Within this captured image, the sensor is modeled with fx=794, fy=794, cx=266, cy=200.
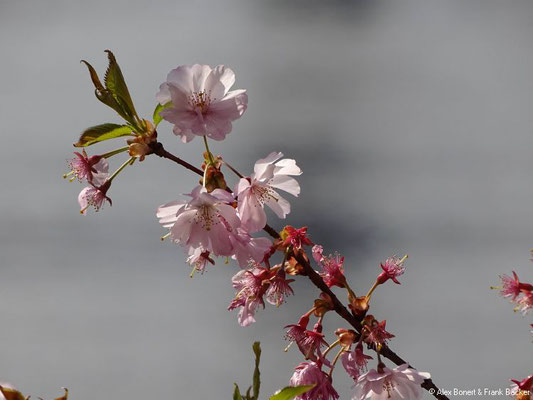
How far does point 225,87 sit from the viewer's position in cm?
96

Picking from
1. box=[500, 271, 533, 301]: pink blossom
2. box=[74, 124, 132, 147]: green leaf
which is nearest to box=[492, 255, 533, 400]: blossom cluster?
box=[500, 271, 533, 301]: pink blossom

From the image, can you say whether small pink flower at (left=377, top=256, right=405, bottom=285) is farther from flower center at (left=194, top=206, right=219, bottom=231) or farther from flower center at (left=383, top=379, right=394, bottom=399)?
flower center at (left=194, top=206, right=219, bottom=231)

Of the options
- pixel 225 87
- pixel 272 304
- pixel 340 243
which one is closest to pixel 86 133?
pixel 225 87

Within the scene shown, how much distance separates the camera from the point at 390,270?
1.05m

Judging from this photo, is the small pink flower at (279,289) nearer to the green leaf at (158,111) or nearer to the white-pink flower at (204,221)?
the white-pink flower at (204,221)

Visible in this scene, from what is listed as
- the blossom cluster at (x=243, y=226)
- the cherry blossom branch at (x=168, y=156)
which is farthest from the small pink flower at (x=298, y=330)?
the cherry blossom branch at (x=168, y=156)

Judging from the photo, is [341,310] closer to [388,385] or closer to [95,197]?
[388,385]

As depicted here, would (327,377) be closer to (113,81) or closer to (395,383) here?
(395,383)

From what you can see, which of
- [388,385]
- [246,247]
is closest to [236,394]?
[246,247]

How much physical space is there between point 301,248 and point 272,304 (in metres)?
0.10

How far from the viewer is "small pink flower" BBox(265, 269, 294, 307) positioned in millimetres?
935

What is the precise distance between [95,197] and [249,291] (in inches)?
9.1

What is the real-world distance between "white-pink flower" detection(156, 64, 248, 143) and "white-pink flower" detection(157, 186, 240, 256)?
0.08m

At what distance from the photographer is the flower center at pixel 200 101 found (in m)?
0.91
